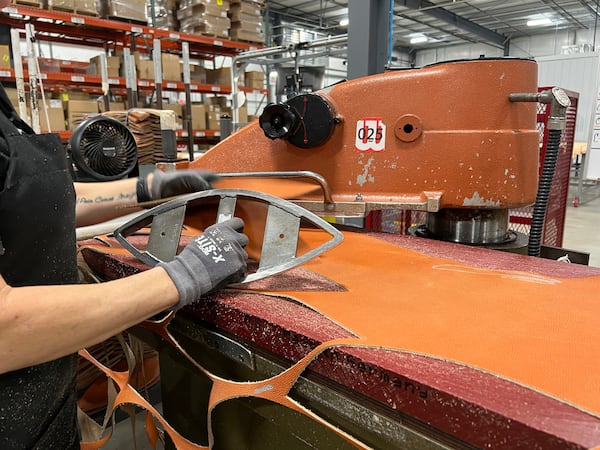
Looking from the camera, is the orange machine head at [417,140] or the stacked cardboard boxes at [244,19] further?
the stacked cardboard boxes at [244,19]

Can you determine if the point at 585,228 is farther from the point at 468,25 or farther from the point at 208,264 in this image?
the point at 208,264

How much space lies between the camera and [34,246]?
2.41 ft

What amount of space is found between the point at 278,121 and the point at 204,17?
4.18 meters

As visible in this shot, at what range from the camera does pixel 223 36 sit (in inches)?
200

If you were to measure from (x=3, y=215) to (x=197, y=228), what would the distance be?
0.57 meters

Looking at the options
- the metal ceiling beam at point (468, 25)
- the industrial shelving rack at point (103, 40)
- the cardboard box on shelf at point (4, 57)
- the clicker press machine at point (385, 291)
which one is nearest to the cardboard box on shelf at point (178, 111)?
the industrial shelving rack at point (103, 40)

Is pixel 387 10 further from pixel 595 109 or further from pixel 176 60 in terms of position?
pixel 595 109

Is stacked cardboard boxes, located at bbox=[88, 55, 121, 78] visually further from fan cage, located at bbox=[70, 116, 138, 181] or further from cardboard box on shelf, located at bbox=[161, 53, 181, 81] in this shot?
fan cage, located at bbox=[70, 116, 138, 181]

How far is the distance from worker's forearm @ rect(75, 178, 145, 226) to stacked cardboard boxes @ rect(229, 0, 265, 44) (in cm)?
449

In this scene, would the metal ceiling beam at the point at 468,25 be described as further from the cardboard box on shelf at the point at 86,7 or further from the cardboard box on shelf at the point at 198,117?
the cardboard box on shelf at the point at 86,7

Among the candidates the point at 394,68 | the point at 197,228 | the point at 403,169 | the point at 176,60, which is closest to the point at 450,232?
the point at 403,169

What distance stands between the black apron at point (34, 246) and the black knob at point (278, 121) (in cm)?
54

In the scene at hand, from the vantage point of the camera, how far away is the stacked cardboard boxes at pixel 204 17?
15.8ft

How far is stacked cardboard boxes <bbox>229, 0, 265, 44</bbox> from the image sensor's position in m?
5.16
